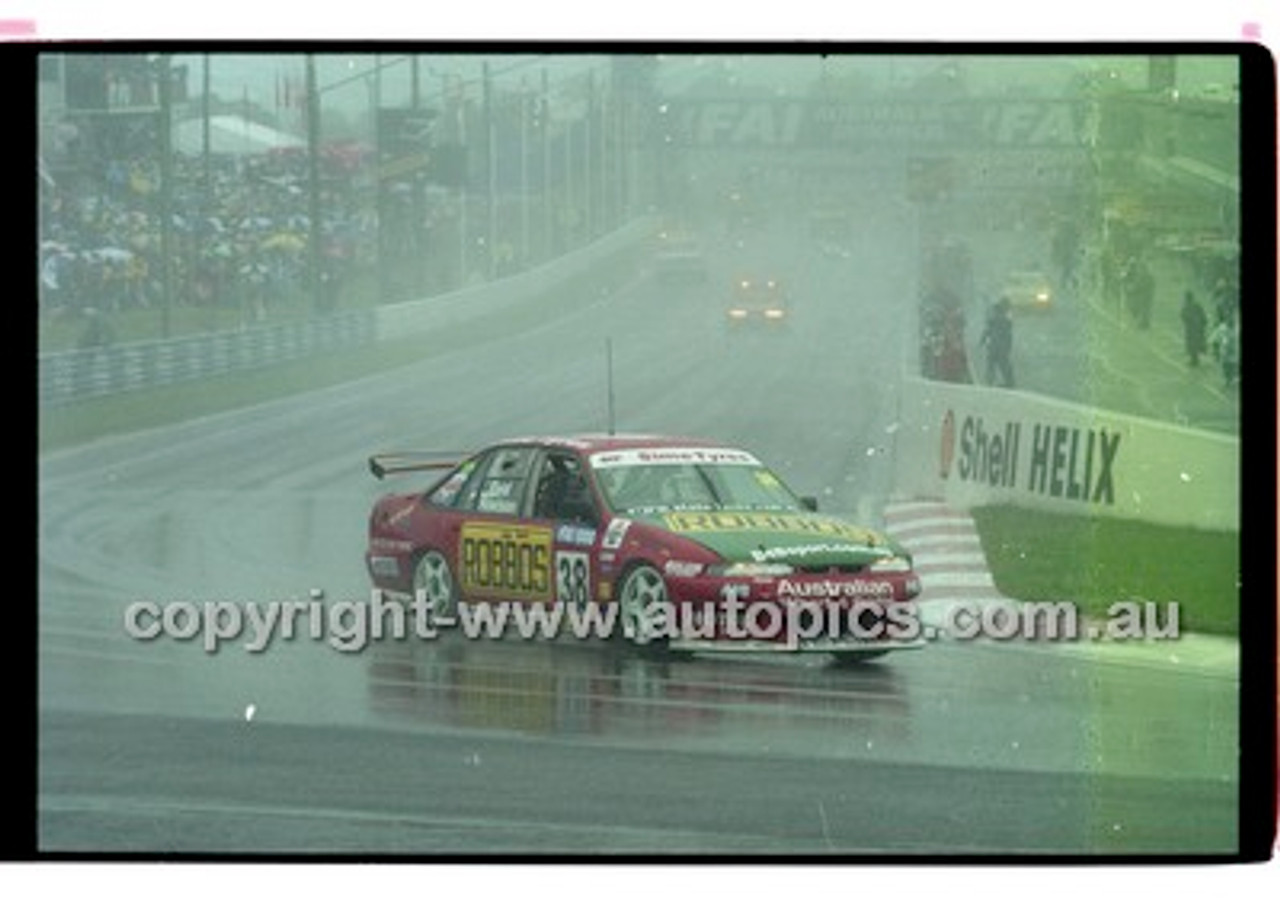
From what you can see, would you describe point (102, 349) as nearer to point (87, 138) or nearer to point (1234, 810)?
point (87, 138)

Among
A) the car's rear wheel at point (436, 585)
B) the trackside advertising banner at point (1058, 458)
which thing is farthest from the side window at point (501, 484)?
the trackside advertising banner at point (1058, 458)

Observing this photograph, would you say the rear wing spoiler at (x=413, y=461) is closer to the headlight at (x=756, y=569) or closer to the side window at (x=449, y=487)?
the side window at (x=449, y=487)

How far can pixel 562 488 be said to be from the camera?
126 ft

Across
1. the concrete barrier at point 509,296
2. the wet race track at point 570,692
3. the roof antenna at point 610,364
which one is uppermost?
the concrete barrier at point 509,296

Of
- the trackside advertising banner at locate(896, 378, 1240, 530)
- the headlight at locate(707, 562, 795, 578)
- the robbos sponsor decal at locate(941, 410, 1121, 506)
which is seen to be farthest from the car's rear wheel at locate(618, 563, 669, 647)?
the robbos sponsor decal at locate(941, 410, 1121, 506)

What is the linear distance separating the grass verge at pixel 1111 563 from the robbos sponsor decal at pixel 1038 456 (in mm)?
65

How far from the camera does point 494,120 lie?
125 feet

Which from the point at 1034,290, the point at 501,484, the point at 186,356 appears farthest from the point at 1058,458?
the point at 186,356

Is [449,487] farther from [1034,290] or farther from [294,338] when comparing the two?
[1034,290]

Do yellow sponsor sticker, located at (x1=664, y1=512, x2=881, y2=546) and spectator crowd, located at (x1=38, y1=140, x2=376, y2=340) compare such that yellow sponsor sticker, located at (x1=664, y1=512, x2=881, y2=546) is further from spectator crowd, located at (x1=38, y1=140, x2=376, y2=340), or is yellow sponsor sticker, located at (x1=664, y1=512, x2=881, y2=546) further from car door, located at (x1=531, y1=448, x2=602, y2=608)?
spectator crowd, located at (x1=38, y1=140, x2=376, y2=340)

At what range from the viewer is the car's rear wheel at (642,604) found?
3825 centimetres

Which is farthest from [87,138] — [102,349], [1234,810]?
[1234,810]

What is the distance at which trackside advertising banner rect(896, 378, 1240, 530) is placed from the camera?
Answer: 38125 mm

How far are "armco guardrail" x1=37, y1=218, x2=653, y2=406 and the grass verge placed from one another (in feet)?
3.59
